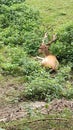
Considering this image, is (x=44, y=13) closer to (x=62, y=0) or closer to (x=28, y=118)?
(x=62, y=0)

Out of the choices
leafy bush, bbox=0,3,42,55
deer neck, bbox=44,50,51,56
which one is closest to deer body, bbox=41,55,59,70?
deer neck, bbox=44,50,51,56

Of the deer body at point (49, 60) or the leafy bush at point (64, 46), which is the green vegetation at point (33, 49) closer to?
the leafy bush at point (64, 46)

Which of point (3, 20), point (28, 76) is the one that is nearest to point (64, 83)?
point (28, 76)

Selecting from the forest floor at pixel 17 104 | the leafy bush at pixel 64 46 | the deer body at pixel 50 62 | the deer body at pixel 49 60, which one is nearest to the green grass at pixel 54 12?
the leafy bush at pixel 64 46

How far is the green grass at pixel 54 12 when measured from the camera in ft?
38.9

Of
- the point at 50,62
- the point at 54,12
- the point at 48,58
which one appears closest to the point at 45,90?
the point at 50,62

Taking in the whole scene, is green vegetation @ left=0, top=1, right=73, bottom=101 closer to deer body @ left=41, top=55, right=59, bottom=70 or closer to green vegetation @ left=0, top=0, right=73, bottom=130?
green vegetation @ left=0, top=0, right=73, bottom=130

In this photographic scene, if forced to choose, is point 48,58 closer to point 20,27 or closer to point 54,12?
point 20,27

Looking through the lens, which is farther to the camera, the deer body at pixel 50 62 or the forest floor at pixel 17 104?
the deer body at pixel 50 62

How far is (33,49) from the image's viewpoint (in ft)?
31.6

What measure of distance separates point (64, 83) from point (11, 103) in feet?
4.15

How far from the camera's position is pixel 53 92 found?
739 cm

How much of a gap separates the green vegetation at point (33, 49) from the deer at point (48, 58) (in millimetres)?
99

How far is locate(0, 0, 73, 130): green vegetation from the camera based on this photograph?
7.48 metres
